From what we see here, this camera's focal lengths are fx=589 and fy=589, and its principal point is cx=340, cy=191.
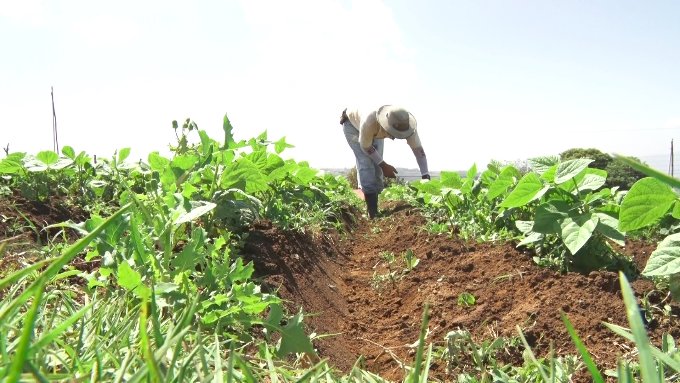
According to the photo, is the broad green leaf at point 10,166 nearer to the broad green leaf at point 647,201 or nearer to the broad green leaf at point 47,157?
the broad green leaf at point 47,157

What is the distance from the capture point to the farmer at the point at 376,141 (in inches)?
294

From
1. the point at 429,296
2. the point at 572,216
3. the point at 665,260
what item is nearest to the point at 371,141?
the point at 572,216

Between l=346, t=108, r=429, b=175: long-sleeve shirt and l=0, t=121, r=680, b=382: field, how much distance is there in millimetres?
2856

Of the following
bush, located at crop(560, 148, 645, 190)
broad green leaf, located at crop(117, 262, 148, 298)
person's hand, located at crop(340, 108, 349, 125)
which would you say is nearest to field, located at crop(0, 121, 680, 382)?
broad green leaf, located at crop(117, 262, 148, 298)

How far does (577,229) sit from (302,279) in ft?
4.38

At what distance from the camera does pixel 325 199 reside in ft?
19.7

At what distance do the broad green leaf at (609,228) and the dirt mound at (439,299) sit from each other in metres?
0.19

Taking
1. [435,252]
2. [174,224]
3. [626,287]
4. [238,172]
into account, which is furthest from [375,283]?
[626,287]

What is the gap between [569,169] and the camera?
296 cm

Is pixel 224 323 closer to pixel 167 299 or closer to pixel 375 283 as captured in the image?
pixel 167 299

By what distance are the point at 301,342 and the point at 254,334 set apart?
1.34ft

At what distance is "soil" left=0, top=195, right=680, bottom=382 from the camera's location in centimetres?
205

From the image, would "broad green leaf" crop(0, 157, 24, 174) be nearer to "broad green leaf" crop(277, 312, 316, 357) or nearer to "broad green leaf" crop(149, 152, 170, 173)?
"broad green leaf" crop(149, 152, 170, 173)

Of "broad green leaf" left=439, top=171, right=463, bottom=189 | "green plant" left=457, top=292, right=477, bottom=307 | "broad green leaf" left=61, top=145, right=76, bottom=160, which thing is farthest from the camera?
Answer: "broad green leaf" left=439, top=171, right=463, bottom=189
